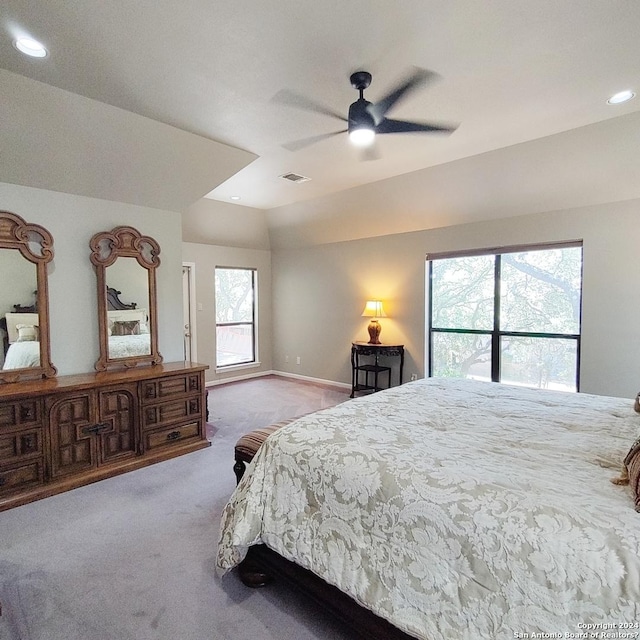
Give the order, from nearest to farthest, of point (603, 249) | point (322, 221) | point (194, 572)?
point (194, 572) → point (603, 249) → point (322, 221)

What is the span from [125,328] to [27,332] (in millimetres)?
797

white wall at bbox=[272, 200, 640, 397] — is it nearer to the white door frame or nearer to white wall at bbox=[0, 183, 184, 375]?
the white door frame

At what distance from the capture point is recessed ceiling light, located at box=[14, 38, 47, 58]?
2053 mm

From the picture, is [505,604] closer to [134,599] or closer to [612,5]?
[134,599]

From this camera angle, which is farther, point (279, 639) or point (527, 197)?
point (527, 197)

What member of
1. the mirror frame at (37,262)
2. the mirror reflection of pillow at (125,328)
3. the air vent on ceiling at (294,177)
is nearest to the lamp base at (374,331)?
the air vent on ceiling at (294,177)

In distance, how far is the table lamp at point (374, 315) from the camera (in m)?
5.66

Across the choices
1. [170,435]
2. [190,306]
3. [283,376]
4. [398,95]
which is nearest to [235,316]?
[190,306]

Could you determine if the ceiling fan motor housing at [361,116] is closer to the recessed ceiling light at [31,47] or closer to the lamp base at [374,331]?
the recessed ceiling light at [31,47]

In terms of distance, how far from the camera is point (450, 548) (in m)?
1.24

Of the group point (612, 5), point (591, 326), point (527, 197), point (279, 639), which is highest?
point (612, 5)

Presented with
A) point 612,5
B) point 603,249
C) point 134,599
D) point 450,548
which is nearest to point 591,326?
point 603,249

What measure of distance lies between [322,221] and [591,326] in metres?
3.84

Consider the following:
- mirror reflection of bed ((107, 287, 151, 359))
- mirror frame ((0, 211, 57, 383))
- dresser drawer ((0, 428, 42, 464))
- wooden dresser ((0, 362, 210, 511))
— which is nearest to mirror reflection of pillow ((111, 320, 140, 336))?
mirror reflection of bed ((107, 287, 151, 359))
